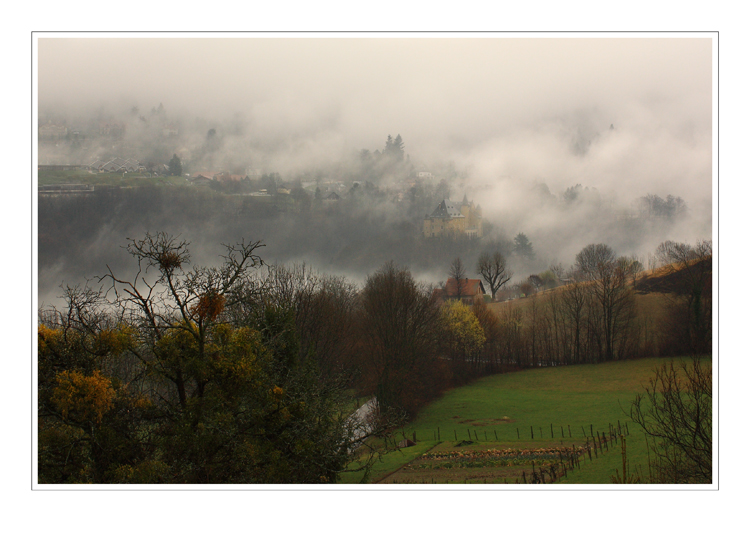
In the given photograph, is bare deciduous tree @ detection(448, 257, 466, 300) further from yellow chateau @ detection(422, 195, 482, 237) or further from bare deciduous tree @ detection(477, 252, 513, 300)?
yellow chateau @ detection(422, 195, 482, 237)

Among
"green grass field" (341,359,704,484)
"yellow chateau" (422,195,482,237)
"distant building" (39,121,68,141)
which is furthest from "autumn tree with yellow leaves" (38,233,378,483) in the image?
"yellow chateau" (422,195,482,237)

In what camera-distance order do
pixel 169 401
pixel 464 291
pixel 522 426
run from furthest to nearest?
1. pixel 464 291
2. pixel 522 426
3. pixel 169 401

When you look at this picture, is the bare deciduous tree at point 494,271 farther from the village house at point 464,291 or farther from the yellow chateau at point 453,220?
the yellow chateau at point 453,220

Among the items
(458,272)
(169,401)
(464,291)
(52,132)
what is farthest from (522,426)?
(458,272)

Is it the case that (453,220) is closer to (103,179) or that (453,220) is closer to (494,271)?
(494,271)

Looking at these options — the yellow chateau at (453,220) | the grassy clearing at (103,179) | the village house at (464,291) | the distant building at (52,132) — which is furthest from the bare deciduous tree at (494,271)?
the distant building at (52,132)
